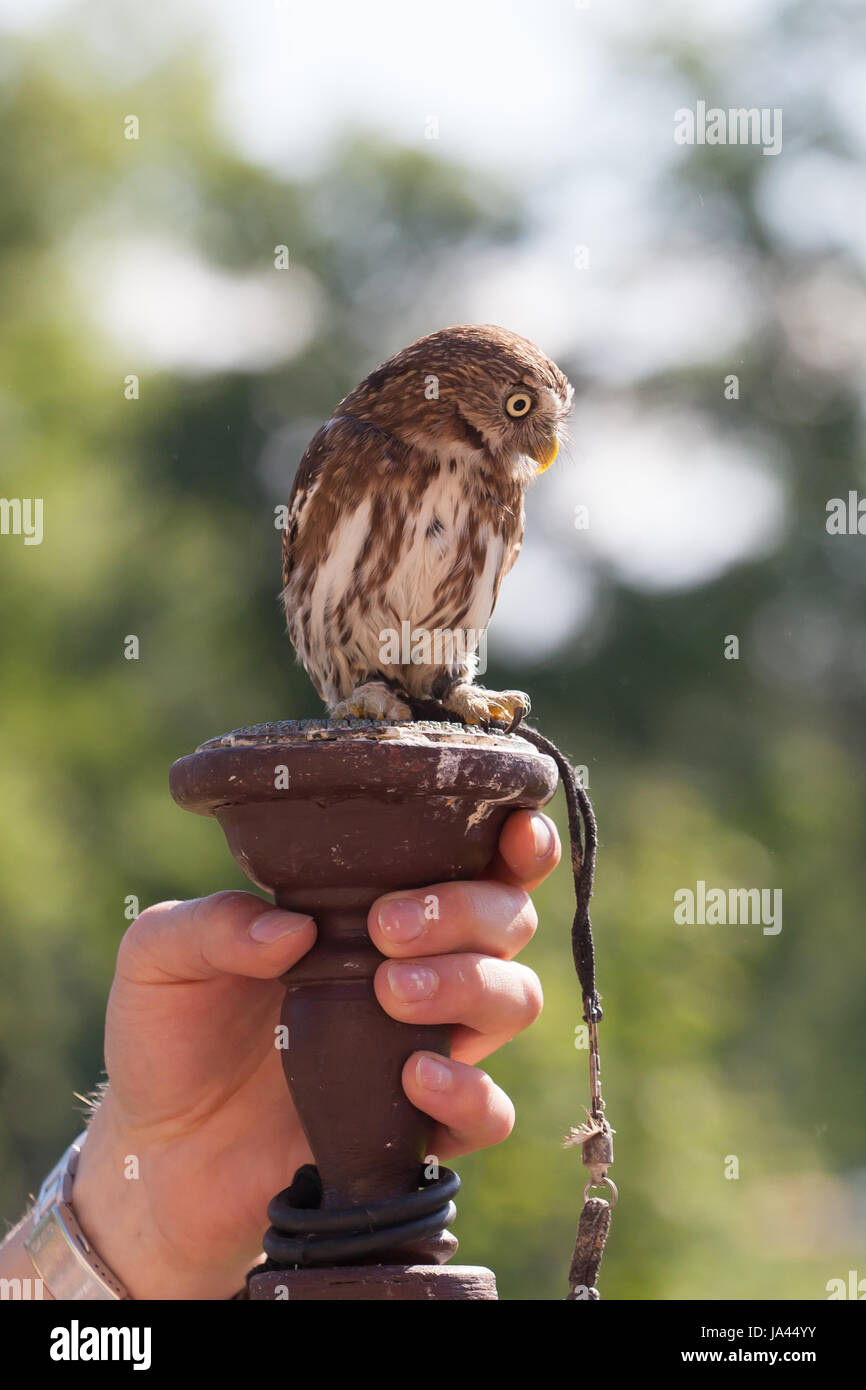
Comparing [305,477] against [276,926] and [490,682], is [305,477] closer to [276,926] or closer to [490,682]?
[276,926]

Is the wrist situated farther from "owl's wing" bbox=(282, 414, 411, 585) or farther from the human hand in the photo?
"owl's wing" bbox=(282, 414, 411, 585)

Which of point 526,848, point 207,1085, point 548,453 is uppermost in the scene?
point 548,453

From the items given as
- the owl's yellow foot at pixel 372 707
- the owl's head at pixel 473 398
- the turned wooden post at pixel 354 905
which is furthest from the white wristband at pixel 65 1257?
the owl's head at pixel 473 398

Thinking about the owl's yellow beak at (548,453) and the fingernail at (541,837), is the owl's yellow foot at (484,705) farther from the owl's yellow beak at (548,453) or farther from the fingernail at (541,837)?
the owl's yellow beak at (548,453)

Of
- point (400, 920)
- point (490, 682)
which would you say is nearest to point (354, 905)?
point (400, 920)

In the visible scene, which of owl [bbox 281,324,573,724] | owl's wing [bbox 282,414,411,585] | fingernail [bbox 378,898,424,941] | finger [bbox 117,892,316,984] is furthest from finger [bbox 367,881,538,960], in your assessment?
owl's wing [bbox 282,414,411,585]
